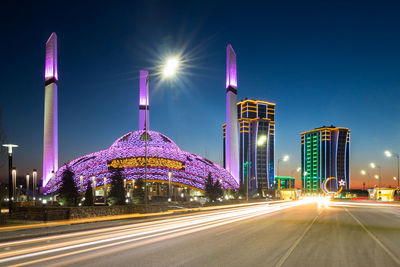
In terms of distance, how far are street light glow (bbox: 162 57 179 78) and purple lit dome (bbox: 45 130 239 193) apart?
45.1m

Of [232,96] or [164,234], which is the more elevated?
[232,96]

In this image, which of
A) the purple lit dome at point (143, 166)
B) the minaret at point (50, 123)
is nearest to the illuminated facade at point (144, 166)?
the purple lit dome at point (143, 166)

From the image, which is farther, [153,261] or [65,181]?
[65,181]

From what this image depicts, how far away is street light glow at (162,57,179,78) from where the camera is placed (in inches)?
1014

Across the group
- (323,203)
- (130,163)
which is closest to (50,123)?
(130,163)

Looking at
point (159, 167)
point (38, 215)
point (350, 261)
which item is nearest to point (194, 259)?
point (350, 261)

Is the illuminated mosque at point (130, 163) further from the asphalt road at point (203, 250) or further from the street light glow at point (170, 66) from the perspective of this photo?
the asphalt road at point (203, 250)

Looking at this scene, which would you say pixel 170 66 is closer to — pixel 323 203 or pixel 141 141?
pixel 323 203

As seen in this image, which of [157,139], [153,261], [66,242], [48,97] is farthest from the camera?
[157,139]

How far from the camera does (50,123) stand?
84688 mm

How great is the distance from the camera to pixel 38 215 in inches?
928

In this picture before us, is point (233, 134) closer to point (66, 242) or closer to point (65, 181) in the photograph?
point (65, 181)

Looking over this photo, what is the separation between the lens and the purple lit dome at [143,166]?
7381 centimetres

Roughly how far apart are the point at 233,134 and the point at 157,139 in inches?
827
